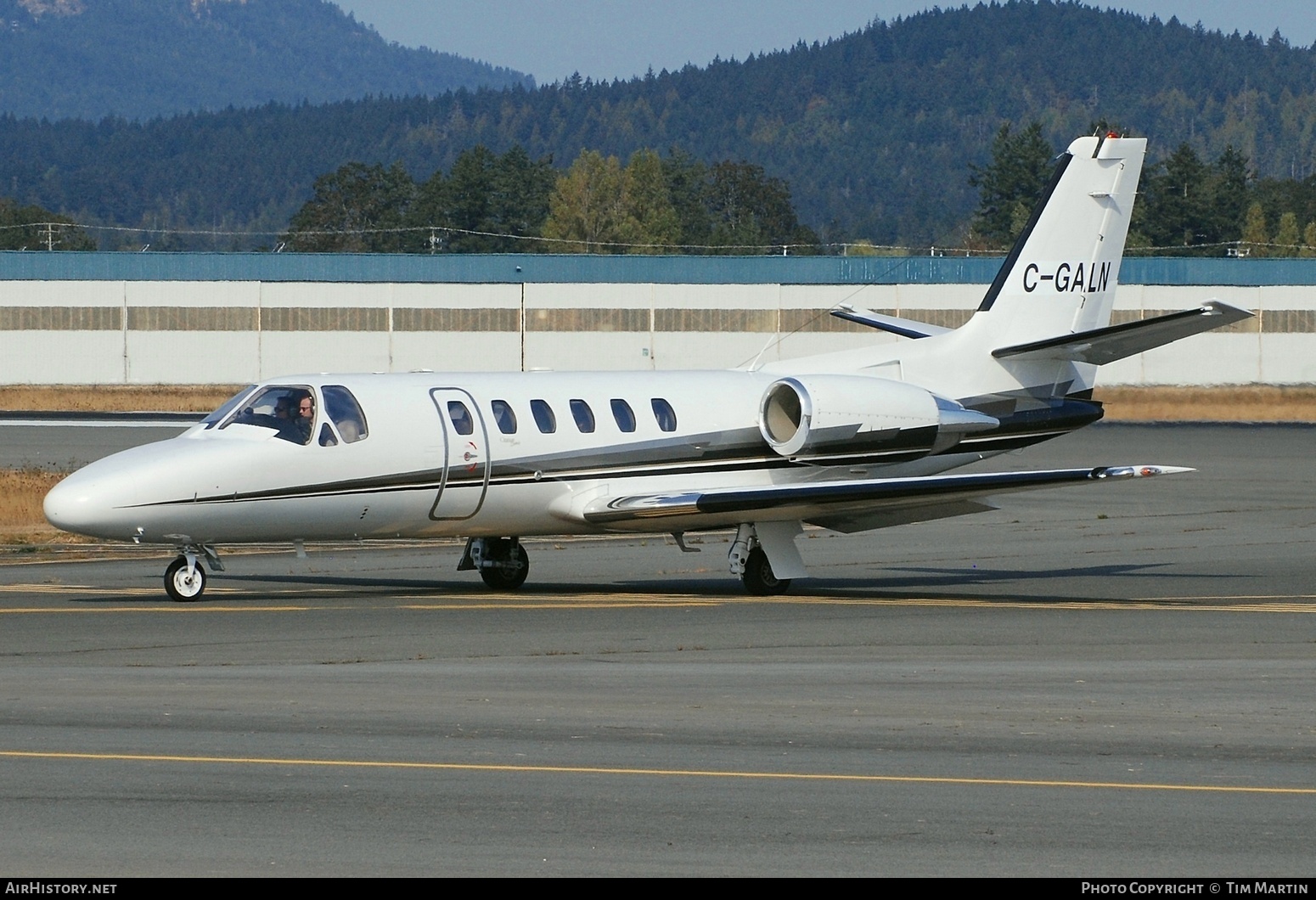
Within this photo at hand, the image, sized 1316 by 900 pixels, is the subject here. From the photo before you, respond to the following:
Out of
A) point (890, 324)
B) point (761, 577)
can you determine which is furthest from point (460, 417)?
point (890, 324)

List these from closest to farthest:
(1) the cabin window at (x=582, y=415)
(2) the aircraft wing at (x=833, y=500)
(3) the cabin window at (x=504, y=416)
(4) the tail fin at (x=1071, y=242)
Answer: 1. (2) the aircraft wing at (x=833, y=500)
2. (3) the cabin window at (x=504, y=416)
3. (1) the cabin window at (x=582, y=415)
4. (4) the tail fin at (x=1071, y=242)

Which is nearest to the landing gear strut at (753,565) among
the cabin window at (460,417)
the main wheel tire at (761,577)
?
the main wheel tire at (761,577)

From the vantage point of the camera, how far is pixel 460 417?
19656 mm

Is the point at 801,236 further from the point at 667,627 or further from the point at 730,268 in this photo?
the point at 667,627

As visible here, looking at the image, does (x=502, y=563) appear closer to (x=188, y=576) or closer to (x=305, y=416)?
(x=305, y=416)

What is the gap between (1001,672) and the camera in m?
14.1

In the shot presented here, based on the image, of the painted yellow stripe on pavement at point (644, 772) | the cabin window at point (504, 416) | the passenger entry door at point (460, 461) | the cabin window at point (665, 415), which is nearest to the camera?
the painted yellow stripe on pavement at point (644, 772)

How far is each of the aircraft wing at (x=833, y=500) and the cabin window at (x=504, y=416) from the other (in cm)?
121

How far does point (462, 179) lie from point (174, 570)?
143 meters

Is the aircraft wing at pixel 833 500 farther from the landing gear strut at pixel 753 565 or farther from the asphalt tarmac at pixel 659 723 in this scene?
the asphalt tarmac at pixel 659 723

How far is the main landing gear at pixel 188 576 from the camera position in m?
18.5

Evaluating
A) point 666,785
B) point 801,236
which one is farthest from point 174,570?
point 801,236

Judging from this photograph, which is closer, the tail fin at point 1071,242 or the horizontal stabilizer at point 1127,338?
the horizontal stabilizer at point 1127,338

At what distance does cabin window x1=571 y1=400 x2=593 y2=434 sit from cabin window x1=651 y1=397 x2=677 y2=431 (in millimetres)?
790
